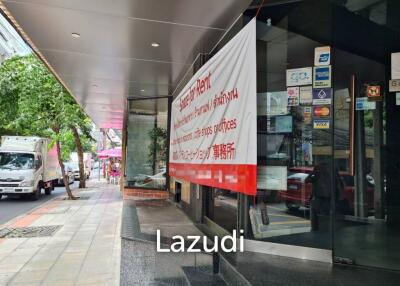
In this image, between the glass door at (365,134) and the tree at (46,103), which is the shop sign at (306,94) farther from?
the tree at (46,103)

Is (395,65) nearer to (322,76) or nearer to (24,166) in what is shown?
(322,76)

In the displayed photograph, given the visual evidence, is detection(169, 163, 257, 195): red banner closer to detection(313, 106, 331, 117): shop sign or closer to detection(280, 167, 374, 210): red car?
detection(280, 167, 374, 210): red car

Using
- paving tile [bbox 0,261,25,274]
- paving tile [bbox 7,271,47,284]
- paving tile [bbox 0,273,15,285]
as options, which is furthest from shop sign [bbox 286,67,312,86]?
paving tile [bbox 0,261,25,274]

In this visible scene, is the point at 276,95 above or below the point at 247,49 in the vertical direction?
below

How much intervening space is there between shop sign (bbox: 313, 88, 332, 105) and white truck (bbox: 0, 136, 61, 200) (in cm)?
1445

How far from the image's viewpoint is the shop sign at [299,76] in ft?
16.8

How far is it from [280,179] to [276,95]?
3.69 feet

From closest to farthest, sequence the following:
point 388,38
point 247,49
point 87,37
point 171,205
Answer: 1. point 247,49
2. point 388,38
3. point 87,37
4. point 171,205

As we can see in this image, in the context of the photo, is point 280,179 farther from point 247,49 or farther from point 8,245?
point 8,245

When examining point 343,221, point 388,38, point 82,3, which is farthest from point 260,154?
point 82,3

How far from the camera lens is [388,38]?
4828 millimetres

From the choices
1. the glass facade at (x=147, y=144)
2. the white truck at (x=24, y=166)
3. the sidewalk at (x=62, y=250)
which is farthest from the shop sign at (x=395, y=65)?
the white truck at (x=24, y=166)

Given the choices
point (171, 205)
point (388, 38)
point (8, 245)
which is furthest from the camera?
point (171, 205)

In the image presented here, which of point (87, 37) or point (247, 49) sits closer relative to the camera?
point (247, 49)
